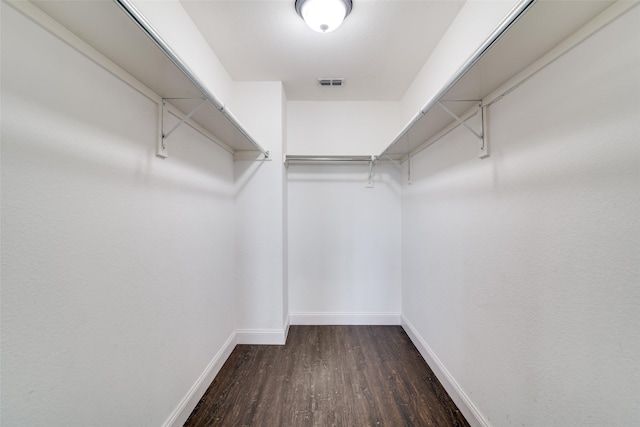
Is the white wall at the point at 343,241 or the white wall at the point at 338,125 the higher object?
the white wall at the point at 338,125

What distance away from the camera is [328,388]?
1771 millimetres

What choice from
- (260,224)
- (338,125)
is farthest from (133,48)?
(338,125)

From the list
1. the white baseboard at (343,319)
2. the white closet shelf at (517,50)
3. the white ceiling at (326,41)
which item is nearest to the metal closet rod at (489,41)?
the white closet shelf at (517,50)

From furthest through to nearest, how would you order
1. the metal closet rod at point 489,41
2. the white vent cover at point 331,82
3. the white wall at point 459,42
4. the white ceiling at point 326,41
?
the white vent cover at point 331,82 → the white ceiling at point 326,41 → the white wall at point 459,42 → the metal closet rod at point 489,41

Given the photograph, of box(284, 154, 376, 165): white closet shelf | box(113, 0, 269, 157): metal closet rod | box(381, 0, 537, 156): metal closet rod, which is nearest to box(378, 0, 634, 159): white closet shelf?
box(381, 0, 537, 156): metal closet rod

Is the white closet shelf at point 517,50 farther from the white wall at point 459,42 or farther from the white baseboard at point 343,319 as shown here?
the white baseboard at point 343,319

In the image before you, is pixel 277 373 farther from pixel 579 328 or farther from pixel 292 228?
pixel 579 328

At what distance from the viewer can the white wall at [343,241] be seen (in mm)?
2752

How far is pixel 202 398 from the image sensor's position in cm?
166

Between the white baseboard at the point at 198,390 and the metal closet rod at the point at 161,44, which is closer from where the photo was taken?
the metal closet rod at the point at 161,44

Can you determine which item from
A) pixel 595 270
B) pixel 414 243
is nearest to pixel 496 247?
pixel 595 270

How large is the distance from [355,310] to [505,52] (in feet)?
8.49

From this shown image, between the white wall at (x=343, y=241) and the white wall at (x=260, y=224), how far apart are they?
41cm

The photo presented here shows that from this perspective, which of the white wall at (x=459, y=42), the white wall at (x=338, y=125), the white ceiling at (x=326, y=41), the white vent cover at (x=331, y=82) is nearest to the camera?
the white wall at (x=459, y=42)
